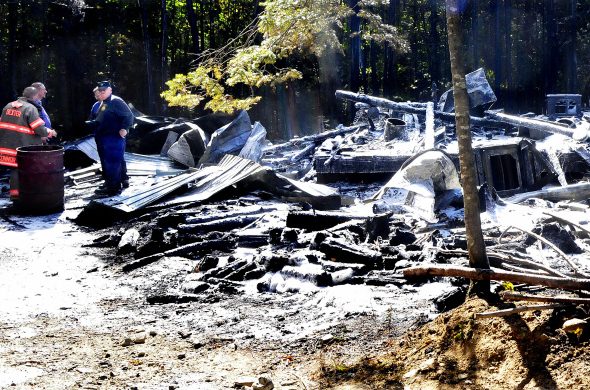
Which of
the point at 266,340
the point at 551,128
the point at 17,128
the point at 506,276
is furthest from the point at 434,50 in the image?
the point at 506,276

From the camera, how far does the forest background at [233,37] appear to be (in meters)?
24.2

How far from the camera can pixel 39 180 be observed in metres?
11.2

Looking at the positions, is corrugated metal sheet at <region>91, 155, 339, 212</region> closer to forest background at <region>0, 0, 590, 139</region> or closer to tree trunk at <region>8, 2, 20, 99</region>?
forest background at <region>0, 0, 590, 139</region>

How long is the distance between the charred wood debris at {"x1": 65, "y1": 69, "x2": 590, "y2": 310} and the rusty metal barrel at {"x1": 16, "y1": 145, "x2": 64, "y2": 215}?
1.00 meters

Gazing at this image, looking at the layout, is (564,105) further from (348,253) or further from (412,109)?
(348,253)

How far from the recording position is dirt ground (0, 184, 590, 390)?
4.33 m

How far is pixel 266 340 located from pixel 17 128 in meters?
8.41

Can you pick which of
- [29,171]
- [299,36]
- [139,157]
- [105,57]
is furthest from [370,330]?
[105,57]

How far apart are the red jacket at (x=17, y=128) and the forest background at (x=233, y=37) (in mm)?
10322

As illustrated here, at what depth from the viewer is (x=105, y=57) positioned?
1011 inches

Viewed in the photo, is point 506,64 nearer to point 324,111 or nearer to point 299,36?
point 324,111

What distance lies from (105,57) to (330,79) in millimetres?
8782

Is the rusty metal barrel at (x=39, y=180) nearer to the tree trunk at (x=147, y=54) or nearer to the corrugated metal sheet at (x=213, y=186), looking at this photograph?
the corrugated metal sheet at (x=213, y=186)

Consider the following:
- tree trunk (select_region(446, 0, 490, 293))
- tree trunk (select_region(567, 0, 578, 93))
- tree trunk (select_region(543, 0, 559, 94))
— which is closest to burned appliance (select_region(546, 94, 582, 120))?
tree trunk (select_region(567, 0, 578, 93))
